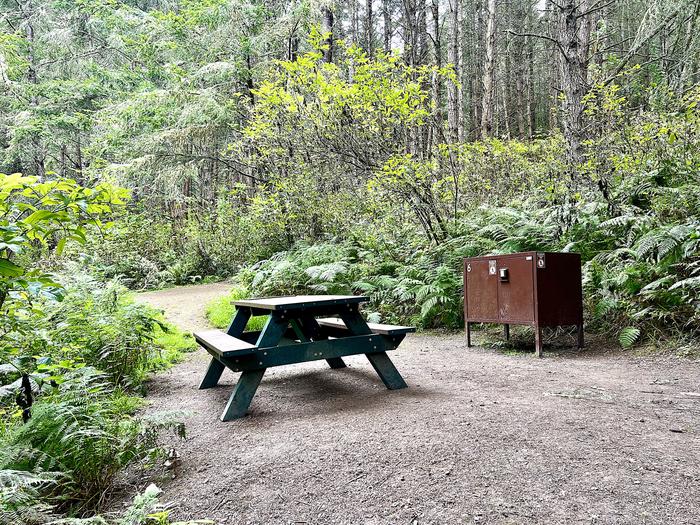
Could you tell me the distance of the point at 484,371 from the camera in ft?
16.9

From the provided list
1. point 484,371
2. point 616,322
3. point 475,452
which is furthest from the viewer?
point 616,322

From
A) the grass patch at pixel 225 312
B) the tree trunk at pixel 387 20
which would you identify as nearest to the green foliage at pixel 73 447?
the grass patch at pixel 225 312

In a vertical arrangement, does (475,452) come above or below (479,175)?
below

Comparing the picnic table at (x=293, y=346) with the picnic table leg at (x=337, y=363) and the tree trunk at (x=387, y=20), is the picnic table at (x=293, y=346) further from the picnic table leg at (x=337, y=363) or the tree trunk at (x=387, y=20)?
the tree trunk at (x=387, y=20)

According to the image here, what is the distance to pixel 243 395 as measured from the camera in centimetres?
396

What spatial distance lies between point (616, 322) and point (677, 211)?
1.85m

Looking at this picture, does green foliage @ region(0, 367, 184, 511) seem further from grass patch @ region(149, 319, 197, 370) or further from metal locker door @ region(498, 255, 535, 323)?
metal locker door @ region(498, 255, 535, 323)

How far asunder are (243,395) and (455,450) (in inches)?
73.8

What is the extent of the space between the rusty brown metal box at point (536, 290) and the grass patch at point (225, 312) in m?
4.23

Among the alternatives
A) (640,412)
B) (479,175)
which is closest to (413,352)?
(640,412)

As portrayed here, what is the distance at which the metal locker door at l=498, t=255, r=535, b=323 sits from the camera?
5.94m

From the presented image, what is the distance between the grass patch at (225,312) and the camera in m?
8.80

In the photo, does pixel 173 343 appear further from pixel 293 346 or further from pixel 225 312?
pixel 293 346

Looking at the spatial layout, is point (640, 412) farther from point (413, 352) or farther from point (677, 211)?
point (677, 211)
